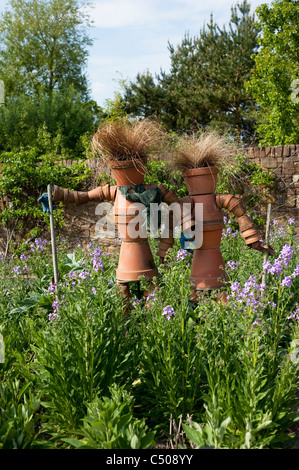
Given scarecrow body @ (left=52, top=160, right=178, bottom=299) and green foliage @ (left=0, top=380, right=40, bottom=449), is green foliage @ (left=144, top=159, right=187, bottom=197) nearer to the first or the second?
scarecrow body @ (left=52, top=160, right=178, bottom=299)

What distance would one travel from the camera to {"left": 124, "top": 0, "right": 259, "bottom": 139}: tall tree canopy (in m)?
16.1

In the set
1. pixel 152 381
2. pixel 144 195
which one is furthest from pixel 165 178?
pixel 152 381

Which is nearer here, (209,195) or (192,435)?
(192,435)

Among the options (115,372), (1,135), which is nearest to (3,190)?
(1,135)

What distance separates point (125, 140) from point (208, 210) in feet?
2.77

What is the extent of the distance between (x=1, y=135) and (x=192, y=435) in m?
13.1

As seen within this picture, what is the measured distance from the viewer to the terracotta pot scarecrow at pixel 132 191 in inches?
135

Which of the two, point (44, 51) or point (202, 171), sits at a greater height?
point (44, 51)

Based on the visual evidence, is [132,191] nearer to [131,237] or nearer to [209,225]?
[131,237]

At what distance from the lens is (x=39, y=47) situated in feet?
55.7

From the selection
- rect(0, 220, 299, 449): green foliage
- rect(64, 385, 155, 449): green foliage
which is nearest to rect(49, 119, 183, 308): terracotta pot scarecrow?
rect(0, 220, 299, 449): green foliage

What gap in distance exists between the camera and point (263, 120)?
15.4 meters

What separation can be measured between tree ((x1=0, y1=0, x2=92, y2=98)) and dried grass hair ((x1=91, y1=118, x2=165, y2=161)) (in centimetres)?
1408
